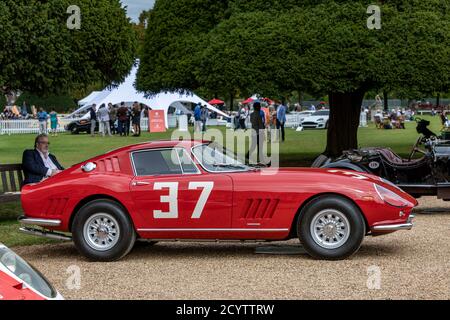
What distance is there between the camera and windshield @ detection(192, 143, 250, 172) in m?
9.87

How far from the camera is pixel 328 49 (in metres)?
17.8

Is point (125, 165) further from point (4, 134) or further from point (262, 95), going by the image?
point (4, 134)

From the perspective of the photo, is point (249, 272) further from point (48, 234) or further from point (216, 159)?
point (48, 234)

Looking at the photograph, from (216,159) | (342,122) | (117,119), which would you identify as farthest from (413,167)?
(117,119)

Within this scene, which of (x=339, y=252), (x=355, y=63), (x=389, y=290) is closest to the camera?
(x=389, y=290)

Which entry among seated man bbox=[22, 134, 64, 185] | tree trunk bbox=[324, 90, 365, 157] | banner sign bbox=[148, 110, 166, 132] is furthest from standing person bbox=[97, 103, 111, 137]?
seated man bbox=[22, 134, 64, 185]

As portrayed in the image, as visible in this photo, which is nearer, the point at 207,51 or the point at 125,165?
the point at 125,165

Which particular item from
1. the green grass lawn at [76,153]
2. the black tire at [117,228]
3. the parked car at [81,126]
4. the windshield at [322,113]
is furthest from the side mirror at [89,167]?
the windshield at [322,113]

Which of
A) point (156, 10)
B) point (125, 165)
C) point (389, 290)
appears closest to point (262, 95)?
point (156, 10)

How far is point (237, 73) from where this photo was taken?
59.8 ft

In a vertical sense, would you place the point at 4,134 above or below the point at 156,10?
below

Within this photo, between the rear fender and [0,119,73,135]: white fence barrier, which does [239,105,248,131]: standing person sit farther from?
the rear fender

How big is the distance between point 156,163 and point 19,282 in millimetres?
5162
